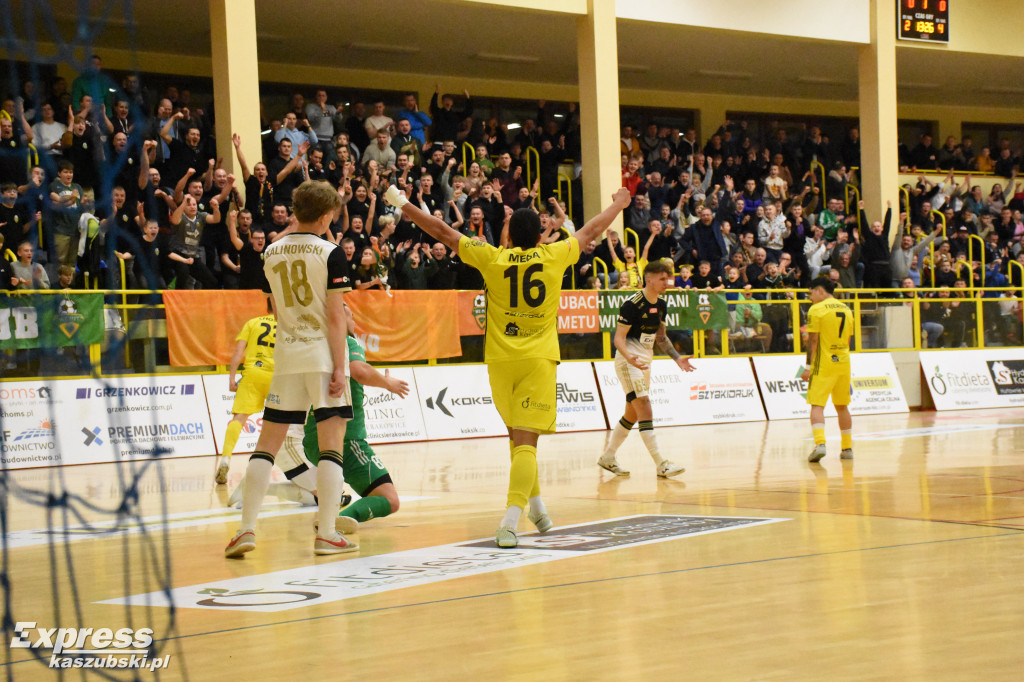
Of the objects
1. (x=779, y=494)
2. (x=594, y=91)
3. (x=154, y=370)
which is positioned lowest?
(x=779, y=494)

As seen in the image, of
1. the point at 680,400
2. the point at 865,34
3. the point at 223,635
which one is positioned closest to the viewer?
the point at 223,635

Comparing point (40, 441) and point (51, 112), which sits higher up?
point (51, 112)

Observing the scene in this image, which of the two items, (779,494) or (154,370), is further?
(154,370)

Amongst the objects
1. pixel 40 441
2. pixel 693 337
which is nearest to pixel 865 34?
pixel 693 337

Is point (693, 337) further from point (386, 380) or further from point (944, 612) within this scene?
point (944, 612)

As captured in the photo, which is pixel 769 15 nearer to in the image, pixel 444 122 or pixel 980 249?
pixel 444 122

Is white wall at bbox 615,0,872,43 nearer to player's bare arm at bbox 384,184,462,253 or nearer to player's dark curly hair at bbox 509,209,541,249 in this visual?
player's dark curly hair at bbox 509,209,541,249

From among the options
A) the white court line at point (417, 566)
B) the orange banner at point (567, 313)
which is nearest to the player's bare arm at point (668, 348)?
the white court line at point (417, 566)

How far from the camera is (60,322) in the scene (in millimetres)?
14547

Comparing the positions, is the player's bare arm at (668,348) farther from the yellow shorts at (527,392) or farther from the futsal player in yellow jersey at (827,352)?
the yellow shorts at (527,392)

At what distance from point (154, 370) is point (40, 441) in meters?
1.76

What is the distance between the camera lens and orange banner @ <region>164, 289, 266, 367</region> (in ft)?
52.6

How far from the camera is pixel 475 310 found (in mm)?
18625

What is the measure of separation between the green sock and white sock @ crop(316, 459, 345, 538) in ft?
2.24
